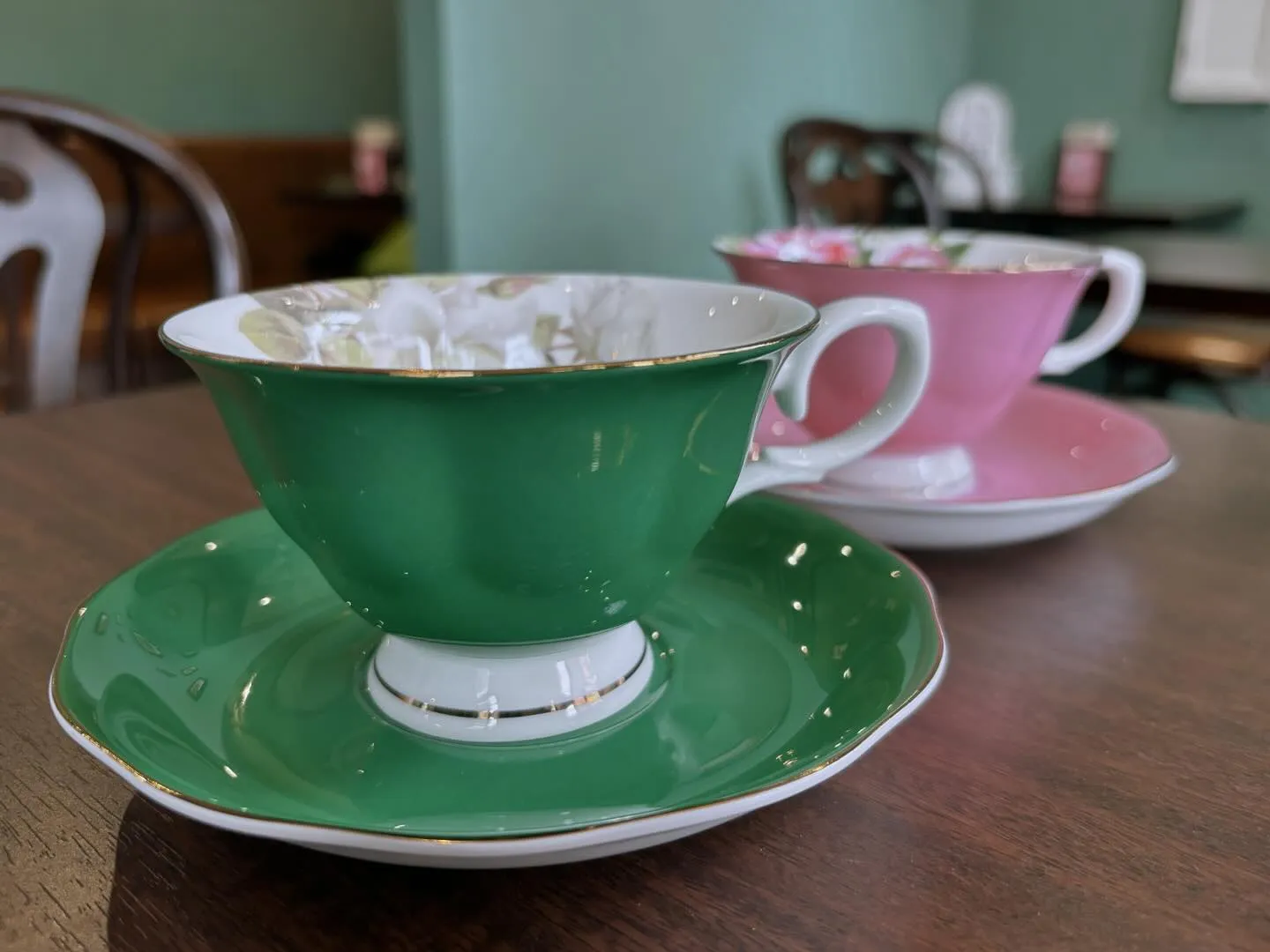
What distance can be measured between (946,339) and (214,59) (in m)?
3.09

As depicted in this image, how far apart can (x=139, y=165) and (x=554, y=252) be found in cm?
94

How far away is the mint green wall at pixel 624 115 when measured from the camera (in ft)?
5.17

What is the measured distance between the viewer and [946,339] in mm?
507

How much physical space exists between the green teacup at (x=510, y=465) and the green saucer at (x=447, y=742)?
0.02 m

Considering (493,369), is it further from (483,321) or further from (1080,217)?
(1080,217)

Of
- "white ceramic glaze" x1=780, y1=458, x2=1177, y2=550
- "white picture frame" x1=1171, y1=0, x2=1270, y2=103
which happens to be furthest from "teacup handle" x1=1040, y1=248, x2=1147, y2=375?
"white picture frame" x1=1171, y1=0, x2=1270, y2=103

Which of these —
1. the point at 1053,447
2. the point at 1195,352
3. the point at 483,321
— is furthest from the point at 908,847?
the point at 1195,352

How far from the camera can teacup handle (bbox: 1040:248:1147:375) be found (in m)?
0.58

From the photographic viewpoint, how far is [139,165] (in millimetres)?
885

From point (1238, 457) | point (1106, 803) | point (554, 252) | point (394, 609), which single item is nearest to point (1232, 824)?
point (1106, 803)

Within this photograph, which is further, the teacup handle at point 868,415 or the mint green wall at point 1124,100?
the mint green wall at point 1124,100

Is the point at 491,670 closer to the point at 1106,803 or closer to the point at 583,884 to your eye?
the point at 583,884

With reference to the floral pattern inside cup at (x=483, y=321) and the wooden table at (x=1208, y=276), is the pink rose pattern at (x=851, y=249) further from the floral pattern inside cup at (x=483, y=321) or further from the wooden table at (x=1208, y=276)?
the wooden table at (x=1208, y=276)

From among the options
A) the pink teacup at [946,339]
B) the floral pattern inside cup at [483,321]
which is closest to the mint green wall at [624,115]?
the pink teacup at [946,339]
